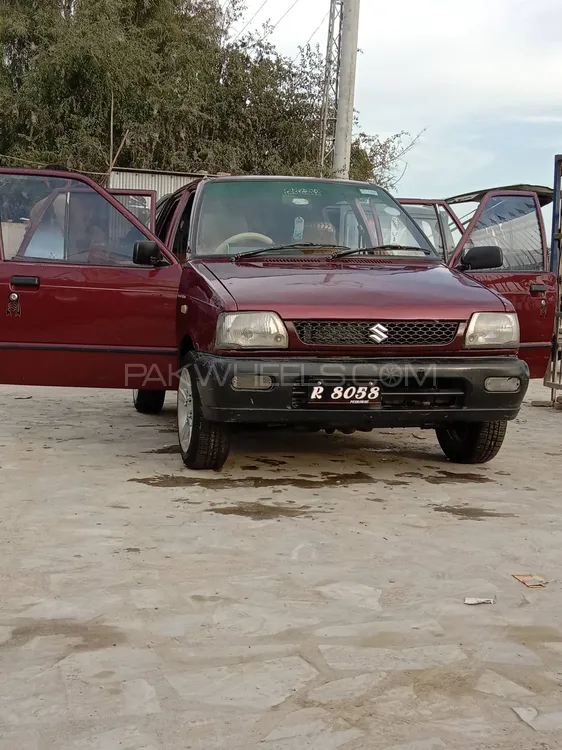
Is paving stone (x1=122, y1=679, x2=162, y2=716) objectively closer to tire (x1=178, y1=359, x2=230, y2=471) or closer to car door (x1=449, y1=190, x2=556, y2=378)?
tire (x1=178, y1=359, x2=230, y2=471)

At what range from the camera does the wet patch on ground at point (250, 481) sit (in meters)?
5.21

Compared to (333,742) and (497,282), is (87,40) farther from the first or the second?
(333,742)

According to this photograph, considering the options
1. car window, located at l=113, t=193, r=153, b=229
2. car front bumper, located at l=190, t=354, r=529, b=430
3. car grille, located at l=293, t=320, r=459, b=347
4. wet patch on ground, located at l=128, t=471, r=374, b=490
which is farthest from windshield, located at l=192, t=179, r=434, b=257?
wet patch on ground, located at l=128, t=471, r=374, b=490

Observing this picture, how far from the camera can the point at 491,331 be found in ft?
17.1

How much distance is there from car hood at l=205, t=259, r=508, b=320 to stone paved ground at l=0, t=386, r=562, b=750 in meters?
0.95

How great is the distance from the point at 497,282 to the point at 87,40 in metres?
21.4

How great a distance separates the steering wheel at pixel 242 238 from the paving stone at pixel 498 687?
12.4 ft

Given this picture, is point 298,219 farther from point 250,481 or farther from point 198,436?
point 250,481

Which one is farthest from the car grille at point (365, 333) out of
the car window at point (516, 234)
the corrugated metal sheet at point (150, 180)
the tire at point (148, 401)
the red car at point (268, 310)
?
the corrugated metal sheet at point (150, 180)

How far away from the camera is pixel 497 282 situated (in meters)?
7.05

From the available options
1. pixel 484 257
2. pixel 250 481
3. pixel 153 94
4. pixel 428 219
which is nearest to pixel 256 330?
pixel 250 481

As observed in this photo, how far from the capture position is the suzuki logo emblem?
199 inches

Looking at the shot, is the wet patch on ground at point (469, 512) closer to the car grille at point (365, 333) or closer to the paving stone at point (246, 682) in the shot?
the car grille at point (365, 333)

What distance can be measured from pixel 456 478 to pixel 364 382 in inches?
36.7
